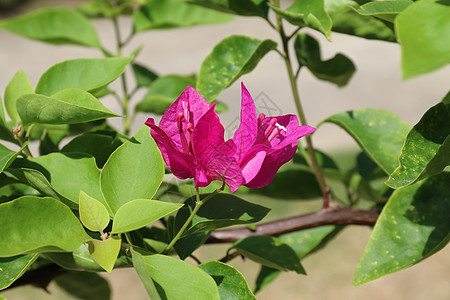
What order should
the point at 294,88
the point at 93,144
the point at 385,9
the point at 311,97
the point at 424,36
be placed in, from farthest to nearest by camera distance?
1. the point at 311,97
2. the point at 294,88
3. the point at 93,144
4. the point at 385,9
5. the point at 424,36

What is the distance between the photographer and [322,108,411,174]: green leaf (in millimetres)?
577

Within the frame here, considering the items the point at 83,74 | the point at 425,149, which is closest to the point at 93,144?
the point at 83,74

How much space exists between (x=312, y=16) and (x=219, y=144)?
133 millimetres

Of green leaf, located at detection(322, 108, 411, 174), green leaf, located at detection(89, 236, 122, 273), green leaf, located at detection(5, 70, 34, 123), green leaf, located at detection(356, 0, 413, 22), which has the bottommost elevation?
green leaf, located at detection(322, 108, 411, 174)

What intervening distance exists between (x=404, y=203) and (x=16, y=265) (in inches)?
13.0

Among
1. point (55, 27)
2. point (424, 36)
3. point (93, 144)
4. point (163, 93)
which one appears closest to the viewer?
point (424, 36)

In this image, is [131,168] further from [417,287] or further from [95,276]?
[417,287]

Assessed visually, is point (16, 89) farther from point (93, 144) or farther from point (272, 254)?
point (272, 254)

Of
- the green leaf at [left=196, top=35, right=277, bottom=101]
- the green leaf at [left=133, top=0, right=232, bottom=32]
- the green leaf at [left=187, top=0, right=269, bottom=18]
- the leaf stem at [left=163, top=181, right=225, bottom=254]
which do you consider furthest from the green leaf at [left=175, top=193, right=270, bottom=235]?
the green leaf at [left=133, top=0, right=232, bottom=32]

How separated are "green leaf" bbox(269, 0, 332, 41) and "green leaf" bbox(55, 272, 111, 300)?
410 mm

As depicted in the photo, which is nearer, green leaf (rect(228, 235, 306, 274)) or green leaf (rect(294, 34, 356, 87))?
green leaf (rect(228, 235, 306, 274))

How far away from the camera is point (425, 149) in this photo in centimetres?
45

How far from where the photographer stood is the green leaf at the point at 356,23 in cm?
52

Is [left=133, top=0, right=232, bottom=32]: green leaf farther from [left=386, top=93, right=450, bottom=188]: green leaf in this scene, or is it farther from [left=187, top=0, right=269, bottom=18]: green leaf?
[left=386, top=93, right=450, bottom=188]: green leaf
